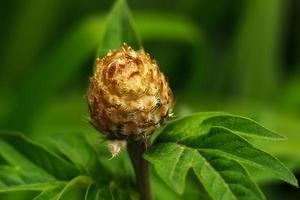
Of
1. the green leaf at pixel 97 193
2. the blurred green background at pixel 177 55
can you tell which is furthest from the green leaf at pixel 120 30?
the blurred green background at pixel 177 55

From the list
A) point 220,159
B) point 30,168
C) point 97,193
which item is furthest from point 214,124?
point 30,168

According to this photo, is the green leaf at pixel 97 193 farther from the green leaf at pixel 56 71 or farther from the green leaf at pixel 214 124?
the green leaf at pixel 56 71

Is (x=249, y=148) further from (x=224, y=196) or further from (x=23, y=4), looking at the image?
(x=23, y=4)

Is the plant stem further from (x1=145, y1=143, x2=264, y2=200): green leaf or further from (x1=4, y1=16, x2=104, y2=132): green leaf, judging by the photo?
(x1=4, y1=16, x2=104, y2=132): green leaf

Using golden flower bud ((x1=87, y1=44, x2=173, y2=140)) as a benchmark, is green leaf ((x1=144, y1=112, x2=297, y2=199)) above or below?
below

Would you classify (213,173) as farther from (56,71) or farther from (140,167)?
(56,71)

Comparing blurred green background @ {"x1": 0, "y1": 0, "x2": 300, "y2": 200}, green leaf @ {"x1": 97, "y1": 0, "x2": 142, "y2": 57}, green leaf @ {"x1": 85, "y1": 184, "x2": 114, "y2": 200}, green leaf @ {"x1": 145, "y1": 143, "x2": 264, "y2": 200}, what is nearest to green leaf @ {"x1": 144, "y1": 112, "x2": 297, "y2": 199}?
green leaf @ {"x1": 145, "y1": 143, "x2": 264, "y2": 200}

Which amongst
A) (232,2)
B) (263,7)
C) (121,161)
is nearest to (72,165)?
(121,161)
